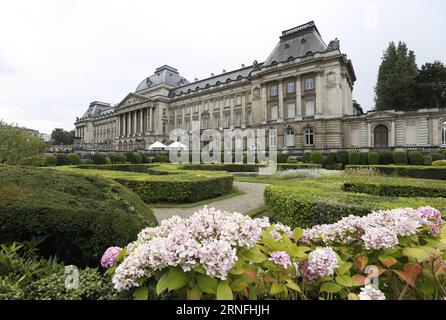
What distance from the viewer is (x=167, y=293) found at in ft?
5.03

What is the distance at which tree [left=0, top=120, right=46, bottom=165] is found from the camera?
42.3 ft

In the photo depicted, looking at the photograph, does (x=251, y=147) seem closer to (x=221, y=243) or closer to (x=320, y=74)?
(x=320, y=74)

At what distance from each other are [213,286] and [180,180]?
27.8 ft

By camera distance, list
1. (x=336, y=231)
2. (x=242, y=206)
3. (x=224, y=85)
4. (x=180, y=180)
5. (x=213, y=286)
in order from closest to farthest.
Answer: (x=213, y=286)
(x=336, y=231)
(x=242, y=206)
(x=180, y=180)
(x=224, y=85)

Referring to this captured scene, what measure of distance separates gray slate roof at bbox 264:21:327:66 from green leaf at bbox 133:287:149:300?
134 feet

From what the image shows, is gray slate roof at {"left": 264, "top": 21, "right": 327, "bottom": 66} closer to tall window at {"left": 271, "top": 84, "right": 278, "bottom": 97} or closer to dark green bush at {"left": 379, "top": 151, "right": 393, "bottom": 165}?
tall window at {"left": 271, "top": 84, "right": 278, "bottom": 97}

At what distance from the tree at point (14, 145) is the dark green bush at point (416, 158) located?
30.8m

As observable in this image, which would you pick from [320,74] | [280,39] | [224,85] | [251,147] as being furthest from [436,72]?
[224,85]

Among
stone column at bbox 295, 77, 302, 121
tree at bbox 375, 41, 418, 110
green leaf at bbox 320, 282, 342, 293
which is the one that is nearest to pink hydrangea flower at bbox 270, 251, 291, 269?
green leaf at bbox 320, 282, 342, 293

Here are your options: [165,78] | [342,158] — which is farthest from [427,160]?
[165,78]

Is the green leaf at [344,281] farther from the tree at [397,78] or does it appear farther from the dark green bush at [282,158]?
the tree at [397,78]

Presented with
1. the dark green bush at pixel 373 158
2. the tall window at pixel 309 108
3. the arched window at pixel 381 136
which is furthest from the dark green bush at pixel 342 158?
the tall window at pixel 309 108

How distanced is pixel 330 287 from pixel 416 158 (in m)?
27.5

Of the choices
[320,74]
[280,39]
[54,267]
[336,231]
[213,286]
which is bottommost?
[54,267]
